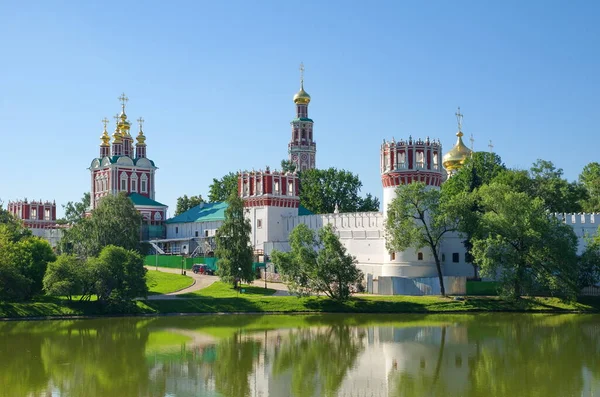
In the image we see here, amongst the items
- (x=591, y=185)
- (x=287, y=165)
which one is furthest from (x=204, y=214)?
(x=591, y=185)

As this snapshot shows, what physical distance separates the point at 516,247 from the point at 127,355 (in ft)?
69.0

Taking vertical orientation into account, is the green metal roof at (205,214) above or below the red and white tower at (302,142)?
Answer: below

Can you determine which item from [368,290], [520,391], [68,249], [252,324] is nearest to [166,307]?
[252,324]

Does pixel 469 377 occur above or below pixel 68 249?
below

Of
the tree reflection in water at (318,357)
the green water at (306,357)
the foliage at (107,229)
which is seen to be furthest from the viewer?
the foliage at (107,229)

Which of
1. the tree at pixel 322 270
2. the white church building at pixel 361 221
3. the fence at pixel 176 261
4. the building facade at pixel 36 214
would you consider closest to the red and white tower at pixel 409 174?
the white church building at pixel 361 221

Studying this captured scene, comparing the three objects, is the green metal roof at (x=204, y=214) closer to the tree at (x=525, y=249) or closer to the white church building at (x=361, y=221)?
the white church building at (x=361, y=221)

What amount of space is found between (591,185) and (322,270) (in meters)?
28.0

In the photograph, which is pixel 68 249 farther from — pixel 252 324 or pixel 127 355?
pixel 127 355

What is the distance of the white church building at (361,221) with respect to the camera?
1880 inches

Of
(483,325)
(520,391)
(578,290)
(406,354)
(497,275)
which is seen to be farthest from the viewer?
(497,275)

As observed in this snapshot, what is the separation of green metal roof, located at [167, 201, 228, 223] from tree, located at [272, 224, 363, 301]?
21.0 metres

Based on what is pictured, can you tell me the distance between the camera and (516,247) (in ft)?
136

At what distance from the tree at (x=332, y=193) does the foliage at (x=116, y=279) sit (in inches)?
1222
